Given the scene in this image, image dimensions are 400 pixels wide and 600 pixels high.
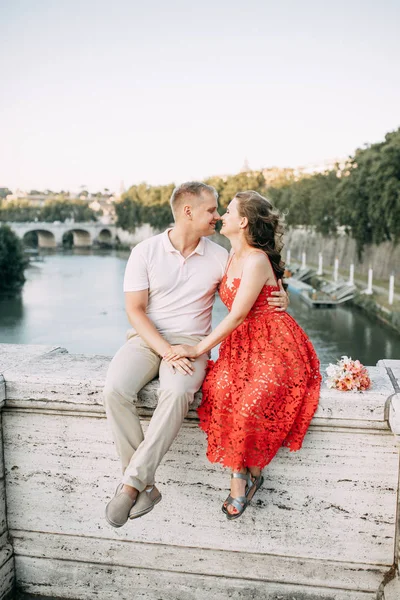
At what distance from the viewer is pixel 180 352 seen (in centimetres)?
183

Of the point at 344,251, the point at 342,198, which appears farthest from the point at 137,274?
the point at 344,251

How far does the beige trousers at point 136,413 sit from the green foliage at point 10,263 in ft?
83.0

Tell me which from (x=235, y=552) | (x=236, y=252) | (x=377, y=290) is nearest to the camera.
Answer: (x=235, y=552)

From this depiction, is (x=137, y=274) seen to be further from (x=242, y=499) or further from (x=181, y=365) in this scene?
(x=242, y=499)

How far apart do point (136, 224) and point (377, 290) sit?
3707cm

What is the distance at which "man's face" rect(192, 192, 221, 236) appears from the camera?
6.70 ft

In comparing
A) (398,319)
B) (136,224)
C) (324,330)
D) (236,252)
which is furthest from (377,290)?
(136,224)

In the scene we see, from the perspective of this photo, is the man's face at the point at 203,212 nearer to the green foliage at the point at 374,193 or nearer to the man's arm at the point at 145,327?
the man's arm at the point at 145,327

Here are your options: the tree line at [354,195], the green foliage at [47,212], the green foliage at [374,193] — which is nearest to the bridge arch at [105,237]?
the green foliage at [47,212]

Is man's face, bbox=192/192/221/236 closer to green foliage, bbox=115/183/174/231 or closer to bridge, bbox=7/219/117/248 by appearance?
green foliage, bbox=115/183/174/231

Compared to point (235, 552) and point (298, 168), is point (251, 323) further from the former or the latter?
point (298, 168)

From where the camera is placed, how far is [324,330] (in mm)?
18391

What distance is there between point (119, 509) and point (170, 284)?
2.36 ft

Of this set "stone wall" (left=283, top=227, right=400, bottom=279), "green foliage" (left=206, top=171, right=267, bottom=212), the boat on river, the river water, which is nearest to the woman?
the river water
